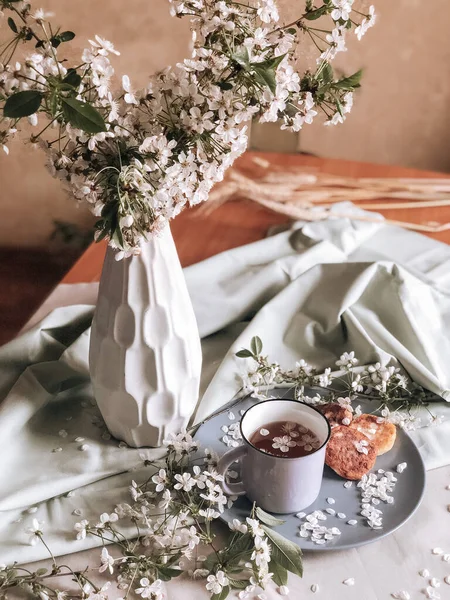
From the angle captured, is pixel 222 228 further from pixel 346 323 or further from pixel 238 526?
pixel 238 526

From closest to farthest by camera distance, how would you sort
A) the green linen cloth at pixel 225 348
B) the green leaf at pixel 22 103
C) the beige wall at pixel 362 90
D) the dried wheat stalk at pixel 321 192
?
the green leaf at pixel 22 103 → the green linen cloth at pixel 225 348 → the dried wheat stalk at pixel 321 192 → the beige wall at pixel 362 90

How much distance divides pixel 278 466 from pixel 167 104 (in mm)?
348

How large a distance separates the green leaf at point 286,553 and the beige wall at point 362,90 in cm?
153

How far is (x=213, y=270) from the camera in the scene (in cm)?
108

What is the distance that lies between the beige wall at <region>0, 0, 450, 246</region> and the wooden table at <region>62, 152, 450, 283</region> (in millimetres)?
825

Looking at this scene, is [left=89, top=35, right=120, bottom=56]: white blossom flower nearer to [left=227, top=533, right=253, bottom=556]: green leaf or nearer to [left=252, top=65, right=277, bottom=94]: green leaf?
[left=252, top=65, right=277, bottom=94]: green leaf

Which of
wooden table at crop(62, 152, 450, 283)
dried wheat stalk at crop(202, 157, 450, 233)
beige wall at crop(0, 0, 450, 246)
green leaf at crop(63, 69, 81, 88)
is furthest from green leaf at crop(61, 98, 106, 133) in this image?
beige wall at crop(0, 0, 450, 246)

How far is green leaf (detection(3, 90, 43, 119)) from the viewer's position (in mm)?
497

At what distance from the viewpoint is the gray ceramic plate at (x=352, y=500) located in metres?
0.68

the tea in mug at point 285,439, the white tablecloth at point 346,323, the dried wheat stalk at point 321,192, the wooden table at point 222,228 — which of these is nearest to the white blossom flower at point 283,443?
the tea in mug at point 285,439

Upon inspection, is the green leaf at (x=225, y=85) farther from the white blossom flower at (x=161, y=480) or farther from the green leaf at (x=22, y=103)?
the white blossom flower at (x=161, y=480)

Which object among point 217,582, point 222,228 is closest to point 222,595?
point 217,582

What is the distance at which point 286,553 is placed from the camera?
65 cm

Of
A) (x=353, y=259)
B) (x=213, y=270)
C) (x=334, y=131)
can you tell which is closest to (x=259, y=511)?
(x=213, y=270)
